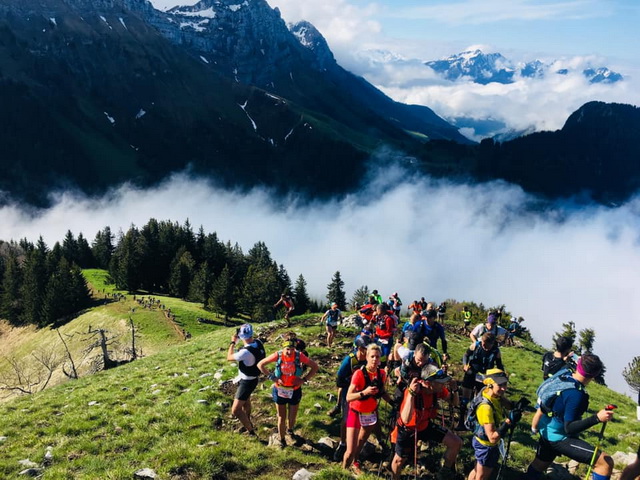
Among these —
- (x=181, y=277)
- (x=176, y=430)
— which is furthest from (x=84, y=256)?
(x=176, y=430)

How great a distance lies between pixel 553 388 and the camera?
27.2ft

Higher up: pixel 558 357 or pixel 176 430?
pixel 558 357

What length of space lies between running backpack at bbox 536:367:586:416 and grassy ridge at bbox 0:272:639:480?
3488mm

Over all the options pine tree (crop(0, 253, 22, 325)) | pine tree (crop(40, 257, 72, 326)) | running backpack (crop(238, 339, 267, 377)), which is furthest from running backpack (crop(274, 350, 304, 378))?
pine tree (crop(0, 253, 22, 325))

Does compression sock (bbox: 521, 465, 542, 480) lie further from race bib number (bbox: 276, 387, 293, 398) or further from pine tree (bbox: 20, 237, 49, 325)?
pine tree (bbox: 20, 237, 49, 325)

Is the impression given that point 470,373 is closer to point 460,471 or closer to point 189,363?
point 460,471

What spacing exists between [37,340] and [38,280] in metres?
18.2

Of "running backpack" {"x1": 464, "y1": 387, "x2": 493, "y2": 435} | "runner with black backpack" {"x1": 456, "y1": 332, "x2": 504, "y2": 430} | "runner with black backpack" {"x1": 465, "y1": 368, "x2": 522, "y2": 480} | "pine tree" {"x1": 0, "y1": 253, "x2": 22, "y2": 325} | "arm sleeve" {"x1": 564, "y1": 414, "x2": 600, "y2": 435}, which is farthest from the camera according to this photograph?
"pine tree" {"x1": 0, "y1": 253, "x2": 22, "y2": 325}

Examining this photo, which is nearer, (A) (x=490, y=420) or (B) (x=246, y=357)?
(A) (x=490, y=420)

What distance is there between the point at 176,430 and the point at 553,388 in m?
10.4

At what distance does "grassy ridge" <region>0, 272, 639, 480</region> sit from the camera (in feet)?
32.6

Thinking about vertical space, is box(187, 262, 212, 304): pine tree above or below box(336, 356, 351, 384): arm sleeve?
below

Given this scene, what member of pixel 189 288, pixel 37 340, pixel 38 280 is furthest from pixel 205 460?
pixel 38 280

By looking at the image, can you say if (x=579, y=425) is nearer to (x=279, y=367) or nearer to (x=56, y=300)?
(x=279, y=367)
